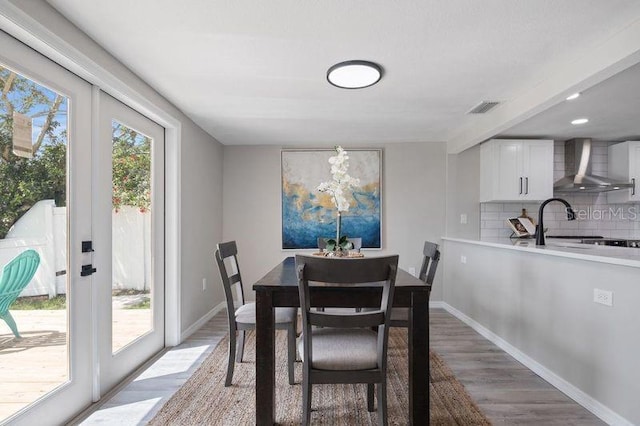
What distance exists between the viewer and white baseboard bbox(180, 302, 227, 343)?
332 cm

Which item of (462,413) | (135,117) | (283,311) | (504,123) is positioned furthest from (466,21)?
(135,117)

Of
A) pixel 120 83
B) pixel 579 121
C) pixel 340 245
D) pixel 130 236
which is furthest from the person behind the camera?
pixel 579 121

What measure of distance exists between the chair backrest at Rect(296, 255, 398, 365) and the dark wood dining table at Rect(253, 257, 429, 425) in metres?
0.19

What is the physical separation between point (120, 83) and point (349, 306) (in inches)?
82.7

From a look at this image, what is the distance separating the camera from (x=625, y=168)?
166 inches

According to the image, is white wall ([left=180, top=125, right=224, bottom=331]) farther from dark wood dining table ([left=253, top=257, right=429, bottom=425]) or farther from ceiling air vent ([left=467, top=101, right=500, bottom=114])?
ceiling air vent ([left=467, top=101, right=500, bottom=114])

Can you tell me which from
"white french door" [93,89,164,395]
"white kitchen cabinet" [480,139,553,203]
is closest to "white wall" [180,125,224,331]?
"white french door" [93,89,164,395]

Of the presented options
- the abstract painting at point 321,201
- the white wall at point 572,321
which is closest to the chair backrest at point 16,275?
the abstract painting at point 321,201

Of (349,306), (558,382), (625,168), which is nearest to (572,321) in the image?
(558,382)

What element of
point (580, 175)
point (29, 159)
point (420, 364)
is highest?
point (580, 175)

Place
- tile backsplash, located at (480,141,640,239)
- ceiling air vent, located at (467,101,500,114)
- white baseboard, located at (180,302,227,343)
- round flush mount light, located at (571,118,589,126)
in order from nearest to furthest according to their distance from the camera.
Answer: ceiling air vent, located at (467,101,500,114), white baseboard, located at (180,302,227,343), round flush mount light, located at (571,118,589,126), tile backsplash, located at (480,141,640,239)

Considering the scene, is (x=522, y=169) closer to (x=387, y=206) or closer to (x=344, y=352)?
(x=387, y=206)

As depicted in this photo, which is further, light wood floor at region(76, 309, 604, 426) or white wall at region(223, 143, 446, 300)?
white wall at region(223, 143, 446, 300)

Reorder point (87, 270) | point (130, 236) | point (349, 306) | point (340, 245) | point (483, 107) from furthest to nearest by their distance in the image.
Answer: point (483, 107)
point (130, 236)
point (340, 245)
point (87, 270)
point (349, 306)
